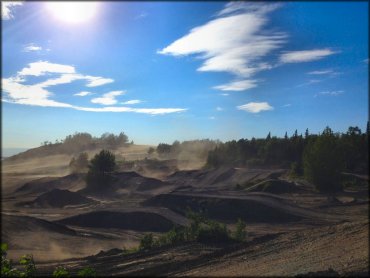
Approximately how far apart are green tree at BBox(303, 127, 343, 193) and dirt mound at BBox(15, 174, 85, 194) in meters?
16.4

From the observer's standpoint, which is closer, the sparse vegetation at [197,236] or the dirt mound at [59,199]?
the sparse vegetation at [197,236]

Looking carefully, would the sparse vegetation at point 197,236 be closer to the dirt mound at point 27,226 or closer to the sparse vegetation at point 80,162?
the dirt mound at point 27,226

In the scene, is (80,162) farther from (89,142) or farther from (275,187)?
(275,187)

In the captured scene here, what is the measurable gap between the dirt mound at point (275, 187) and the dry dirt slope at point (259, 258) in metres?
21.5

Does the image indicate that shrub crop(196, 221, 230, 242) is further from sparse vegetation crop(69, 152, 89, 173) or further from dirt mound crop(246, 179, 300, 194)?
dirt mound crop(246, 179, 300, 194)

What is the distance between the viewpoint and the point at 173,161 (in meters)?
40.0

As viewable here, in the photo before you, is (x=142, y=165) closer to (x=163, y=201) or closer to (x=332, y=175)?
(x=163, y=201)

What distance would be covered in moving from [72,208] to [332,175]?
63.4 ft

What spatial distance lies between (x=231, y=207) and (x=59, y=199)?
14.4 metres

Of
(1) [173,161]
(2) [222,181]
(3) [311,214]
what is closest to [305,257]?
(3) [311,214]

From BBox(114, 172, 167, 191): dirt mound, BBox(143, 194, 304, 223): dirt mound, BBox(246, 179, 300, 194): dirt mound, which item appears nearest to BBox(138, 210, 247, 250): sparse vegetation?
BBox(143, 194, 304, 223): dirt mound

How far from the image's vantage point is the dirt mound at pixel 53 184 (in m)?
34.6

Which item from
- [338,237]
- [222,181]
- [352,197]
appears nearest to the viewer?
[338,237]

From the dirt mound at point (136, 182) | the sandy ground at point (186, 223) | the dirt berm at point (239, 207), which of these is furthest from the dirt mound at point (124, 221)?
the dirt mound at point (136, 182)
